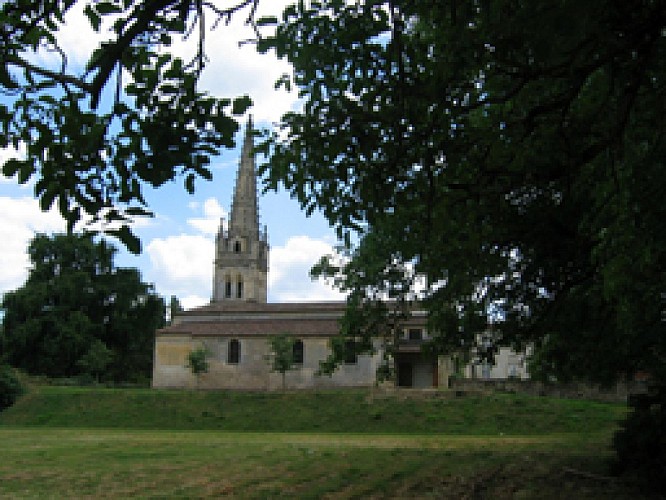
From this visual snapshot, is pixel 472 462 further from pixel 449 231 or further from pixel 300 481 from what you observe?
pixel 449 231

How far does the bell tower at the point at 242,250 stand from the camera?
72562mm

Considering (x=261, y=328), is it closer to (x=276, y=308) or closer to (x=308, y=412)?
(x=276, y=308)

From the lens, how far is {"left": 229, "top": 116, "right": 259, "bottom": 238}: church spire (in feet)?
241

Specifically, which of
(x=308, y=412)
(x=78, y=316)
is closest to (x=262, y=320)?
(x=78, y=316)

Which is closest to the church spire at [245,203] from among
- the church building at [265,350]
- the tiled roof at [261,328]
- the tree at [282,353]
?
the church building at [265,350]

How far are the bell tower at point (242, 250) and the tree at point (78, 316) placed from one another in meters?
7.72

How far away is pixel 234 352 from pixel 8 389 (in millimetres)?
17988

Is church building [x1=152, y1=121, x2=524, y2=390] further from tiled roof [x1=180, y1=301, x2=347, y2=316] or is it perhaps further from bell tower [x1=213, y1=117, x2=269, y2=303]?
bell tower [x1=213, y1=117, x2=269, y2=303]

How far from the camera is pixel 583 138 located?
9031 mm

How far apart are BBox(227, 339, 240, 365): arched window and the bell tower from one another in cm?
1818

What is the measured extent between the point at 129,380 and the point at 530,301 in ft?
189

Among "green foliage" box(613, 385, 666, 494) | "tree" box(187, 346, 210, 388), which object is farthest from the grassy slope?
"green foliage" box(613, 385, 666, 494)

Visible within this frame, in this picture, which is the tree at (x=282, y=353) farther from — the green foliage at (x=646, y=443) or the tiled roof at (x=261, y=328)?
the green foliage at (x=646, y=443)

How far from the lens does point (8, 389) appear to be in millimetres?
39531
